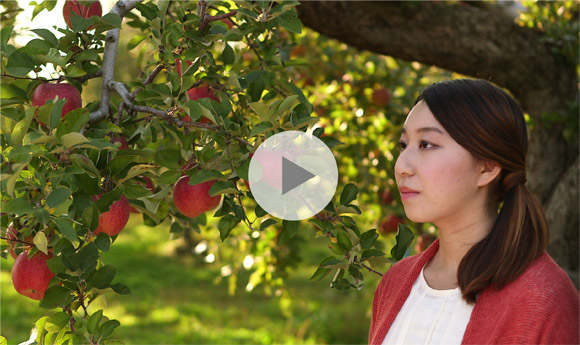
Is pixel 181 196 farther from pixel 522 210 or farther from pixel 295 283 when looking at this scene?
pixel 295 283

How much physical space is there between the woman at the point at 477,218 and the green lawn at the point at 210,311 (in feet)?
7.78

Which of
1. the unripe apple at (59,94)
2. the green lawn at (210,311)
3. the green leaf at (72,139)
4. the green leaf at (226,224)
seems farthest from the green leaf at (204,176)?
the green lawn at (210,311)

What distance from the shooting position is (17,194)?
1270 mm

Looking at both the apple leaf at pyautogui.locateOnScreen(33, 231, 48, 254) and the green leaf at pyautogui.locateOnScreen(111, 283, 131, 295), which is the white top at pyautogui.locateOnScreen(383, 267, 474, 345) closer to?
the green leaf at pyautogui.locateOnScreen(111, 283, 131, 295)

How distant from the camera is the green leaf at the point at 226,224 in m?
1.33

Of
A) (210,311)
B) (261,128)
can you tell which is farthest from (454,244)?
(210,311)

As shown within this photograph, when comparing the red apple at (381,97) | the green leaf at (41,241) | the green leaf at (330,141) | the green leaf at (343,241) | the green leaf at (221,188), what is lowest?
the red apple at (381,97)

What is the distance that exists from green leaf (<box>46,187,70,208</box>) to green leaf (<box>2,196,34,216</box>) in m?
0.05

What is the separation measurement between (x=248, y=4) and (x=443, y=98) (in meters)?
0.48

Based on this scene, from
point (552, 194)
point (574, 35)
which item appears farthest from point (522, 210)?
point (574, 35)

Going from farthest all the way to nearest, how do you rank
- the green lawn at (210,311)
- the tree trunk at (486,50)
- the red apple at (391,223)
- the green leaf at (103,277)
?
the green lawn at (210,311) < the red apple at (391,223) < the tree trunk at (486,50) < the green leaf at (103,277)

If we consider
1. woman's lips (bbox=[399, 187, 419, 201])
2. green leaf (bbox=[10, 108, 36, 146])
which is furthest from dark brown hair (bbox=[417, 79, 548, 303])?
green leaf (bbox=[10, 108, 36, 146])

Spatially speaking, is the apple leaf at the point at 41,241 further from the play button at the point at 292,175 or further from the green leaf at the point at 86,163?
the play button at the point at 292,175

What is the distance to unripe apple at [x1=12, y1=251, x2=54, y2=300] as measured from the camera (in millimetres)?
1360
